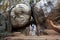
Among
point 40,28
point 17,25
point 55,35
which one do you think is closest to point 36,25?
point 40,28

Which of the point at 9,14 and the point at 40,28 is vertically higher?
the point at 9,14

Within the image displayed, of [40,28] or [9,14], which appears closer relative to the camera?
[40,28]

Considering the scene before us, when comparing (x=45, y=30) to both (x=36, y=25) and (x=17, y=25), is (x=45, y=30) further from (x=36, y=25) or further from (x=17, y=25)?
(x=17, y=25)

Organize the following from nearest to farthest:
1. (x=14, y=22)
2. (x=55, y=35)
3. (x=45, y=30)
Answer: (x=55, y=35) → (x=45, y=30) → (x=14, y=22)

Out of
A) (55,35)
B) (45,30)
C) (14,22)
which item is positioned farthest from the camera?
(14,22)

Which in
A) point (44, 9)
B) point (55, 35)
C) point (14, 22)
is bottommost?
point (55, 35)

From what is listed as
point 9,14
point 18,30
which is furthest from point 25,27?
point 9,14

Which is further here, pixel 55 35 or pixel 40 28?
pixel 40 28

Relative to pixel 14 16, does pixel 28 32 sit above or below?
below

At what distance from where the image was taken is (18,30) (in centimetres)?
202

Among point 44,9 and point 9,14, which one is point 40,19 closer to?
point 44,9

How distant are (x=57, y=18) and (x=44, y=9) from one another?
187 millimetres

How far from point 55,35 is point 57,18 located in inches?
10.8

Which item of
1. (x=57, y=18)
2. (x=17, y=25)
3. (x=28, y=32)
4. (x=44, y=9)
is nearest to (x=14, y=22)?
(x=17, y=25)
